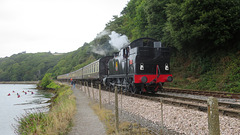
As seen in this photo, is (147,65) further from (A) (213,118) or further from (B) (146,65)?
(A) (213,118)

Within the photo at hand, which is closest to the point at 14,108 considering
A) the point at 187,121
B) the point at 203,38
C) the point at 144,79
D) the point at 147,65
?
the point at 144,79

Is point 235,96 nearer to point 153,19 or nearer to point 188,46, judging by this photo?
point 188,46

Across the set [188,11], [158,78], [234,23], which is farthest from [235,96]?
[188,11]

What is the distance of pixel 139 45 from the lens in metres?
12.6

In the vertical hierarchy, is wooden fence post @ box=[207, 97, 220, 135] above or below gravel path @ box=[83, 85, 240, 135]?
above

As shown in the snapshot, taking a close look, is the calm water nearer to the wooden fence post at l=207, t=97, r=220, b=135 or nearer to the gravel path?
the gravel path

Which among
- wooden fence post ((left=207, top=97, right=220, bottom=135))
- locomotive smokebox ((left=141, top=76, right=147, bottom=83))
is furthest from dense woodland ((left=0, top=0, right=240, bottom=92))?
wooden fence post ((left=207, top=97, right=220, bottom=135))

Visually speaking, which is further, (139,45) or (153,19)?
(153,19)

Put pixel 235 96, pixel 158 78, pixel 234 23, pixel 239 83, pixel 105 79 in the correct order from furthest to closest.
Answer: pixel 105 79
pixel 234 23
pixel 239 83
pixel 158 78
pixel 235 96

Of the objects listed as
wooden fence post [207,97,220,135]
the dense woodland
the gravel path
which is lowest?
the gravel path

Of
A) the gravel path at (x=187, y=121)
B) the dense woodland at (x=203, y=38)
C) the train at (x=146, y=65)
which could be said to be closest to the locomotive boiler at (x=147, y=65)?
the train at (x=146, y=65)

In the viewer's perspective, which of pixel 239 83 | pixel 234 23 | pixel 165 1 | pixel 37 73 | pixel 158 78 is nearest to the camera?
pixel 158 78

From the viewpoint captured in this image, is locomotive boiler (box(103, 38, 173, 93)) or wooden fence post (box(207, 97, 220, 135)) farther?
locomotive boiler (box(103, 38, 173, 93))

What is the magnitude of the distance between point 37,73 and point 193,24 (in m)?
165
